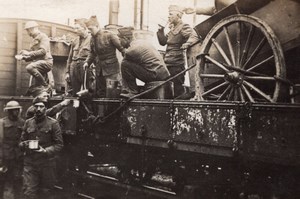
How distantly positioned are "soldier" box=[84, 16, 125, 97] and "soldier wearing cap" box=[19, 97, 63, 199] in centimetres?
162

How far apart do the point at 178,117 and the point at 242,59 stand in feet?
3.78

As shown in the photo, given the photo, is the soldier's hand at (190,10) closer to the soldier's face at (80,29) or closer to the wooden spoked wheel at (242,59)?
the wooden spoked wheel at (242,59)

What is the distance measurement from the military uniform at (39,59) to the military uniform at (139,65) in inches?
118

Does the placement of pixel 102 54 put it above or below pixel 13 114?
above

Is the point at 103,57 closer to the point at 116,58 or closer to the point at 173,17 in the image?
the point at 116,58

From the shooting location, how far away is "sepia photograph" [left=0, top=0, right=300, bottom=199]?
13.7ft

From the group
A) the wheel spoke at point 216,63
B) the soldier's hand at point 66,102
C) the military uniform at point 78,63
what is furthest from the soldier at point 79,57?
the wheel spoke at point 216,63

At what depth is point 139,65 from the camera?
20.5 ft

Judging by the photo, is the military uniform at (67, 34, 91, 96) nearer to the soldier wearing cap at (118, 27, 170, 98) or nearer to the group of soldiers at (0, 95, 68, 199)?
the group of soldiers at (0, 95, 68, 199)

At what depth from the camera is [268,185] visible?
425 cm

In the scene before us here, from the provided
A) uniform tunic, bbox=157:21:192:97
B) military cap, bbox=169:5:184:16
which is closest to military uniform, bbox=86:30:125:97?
uniform tunic, bbox=157:21:192:97

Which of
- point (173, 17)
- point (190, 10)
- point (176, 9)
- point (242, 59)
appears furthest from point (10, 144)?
point (242, 59)

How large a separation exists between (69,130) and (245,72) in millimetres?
3755

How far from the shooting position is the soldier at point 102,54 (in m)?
7.38
